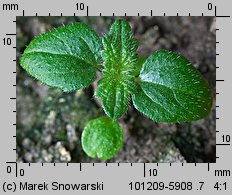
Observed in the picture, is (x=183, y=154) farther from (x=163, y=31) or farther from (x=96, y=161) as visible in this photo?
(x=163, y=31)

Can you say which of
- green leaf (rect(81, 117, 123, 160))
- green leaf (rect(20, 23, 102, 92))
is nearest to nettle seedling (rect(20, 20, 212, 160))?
green leaf (rect(20, 23, 102, 92))

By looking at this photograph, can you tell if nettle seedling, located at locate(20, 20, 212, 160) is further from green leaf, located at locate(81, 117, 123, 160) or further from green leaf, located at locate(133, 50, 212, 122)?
green leaf, located at locate(81, 117, 123, 160)

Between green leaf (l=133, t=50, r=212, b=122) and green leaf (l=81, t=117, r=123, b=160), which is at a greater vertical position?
green leaf (l=133, t=50, r=212, b=122)

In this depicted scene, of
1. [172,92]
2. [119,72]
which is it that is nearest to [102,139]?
[119,72]

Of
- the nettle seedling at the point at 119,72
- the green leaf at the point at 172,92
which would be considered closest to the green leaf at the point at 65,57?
the nettle seedling at the point at 119,72

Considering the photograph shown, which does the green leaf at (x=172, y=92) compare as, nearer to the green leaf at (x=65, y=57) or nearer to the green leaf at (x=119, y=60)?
the green leaf at (x=119, y=60)

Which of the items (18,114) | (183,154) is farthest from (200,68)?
(18,114)
